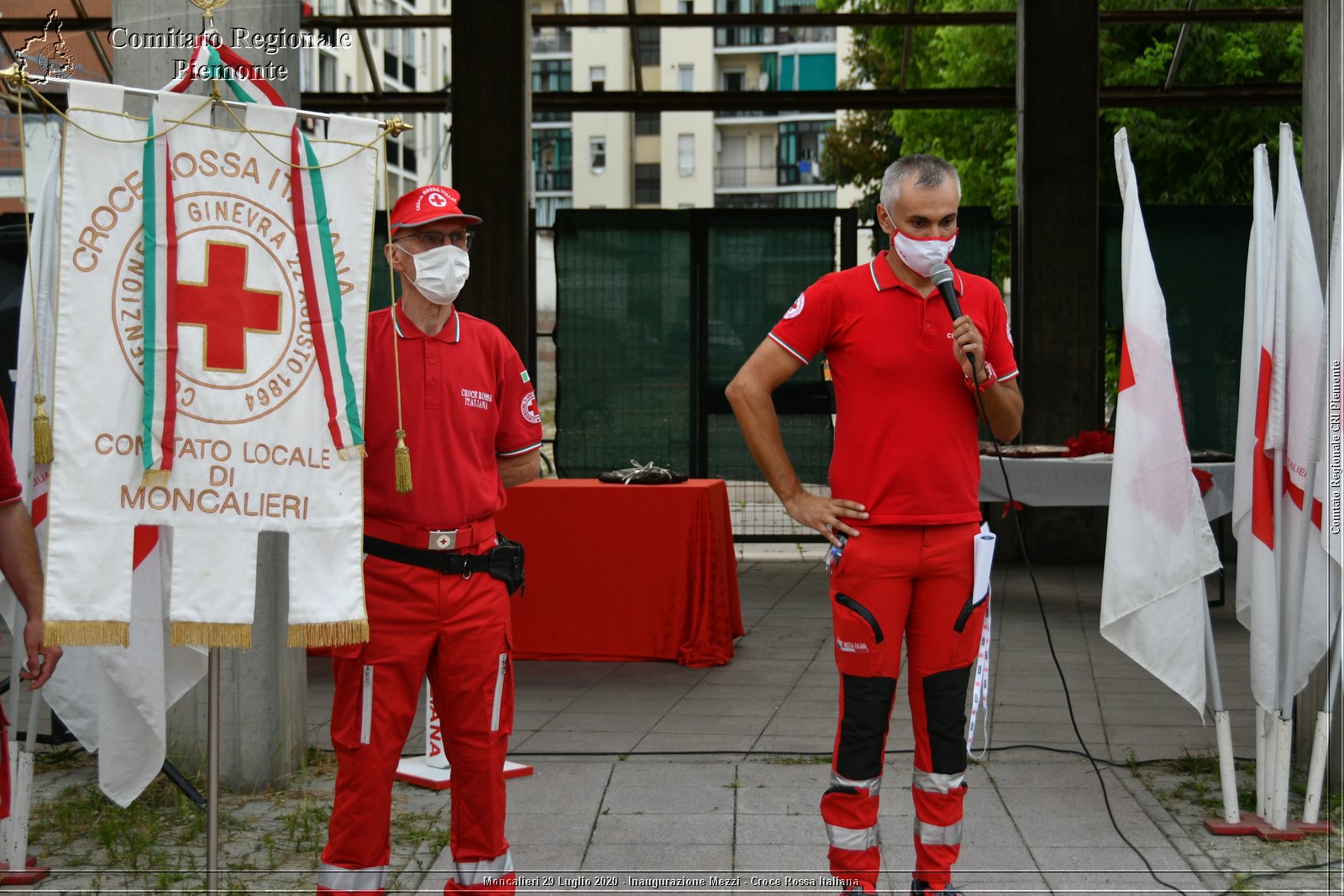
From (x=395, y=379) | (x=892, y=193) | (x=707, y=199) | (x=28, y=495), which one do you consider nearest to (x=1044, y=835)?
(x=892, y=193)

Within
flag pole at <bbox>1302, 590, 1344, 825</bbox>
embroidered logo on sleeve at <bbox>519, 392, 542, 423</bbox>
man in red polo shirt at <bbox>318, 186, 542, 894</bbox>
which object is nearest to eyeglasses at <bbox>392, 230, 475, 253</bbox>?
man in red polo shirt at <bbox>318, 186, 542, 894</bbox>

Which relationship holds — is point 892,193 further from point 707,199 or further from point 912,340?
point 707,199

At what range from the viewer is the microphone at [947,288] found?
3746mm

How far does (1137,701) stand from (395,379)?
479 cm

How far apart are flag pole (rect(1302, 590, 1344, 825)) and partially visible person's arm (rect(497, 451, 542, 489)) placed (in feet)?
9.29

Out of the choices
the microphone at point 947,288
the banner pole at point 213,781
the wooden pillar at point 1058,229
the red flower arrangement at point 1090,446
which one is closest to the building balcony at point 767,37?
the wooden pillar at point 1058,229

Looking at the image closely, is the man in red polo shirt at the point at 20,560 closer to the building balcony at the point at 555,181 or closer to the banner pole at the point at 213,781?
the banner pole at the point at 213,781

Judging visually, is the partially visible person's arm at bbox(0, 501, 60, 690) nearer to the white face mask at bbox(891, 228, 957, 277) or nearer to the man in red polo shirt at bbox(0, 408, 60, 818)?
the man in red polo shirt at bbox(0, 408, 60, 818)

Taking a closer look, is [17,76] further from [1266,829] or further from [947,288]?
[1266,829]

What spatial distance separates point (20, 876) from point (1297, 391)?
4664 millimetres

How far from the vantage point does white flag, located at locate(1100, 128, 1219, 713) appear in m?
4.97

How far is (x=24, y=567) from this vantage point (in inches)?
131

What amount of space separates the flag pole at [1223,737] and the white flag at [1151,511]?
65 millimetres

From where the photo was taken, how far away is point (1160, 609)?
501 cm
